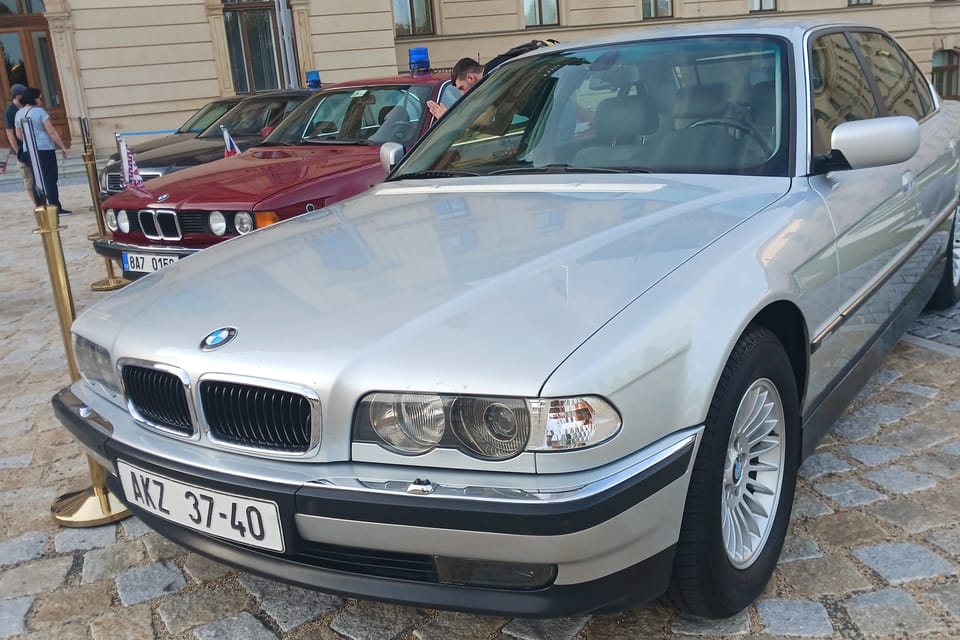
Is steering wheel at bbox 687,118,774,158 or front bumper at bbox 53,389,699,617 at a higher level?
steering wheel at bbox 687,118,774,158

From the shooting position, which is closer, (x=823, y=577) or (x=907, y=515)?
(x=823, y=577)

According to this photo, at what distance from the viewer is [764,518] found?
237cm

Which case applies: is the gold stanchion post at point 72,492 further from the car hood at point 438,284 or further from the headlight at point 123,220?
the headlight at point 123,220

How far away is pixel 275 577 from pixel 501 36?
69.9 ft

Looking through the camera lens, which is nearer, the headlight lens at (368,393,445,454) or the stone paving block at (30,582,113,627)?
the headlight lens at (368,393,445,454)

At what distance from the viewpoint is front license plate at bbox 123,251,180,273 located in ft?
17.4

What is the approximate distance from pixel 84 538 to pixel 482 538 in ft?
6.21

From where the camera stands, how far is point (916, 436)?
129 inches

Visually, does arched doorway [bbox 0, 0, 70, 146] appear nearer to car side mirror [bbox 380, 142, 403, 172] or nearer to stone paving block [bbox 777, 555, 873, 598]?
car side mirror [bbox 380, 142, 403, 172]

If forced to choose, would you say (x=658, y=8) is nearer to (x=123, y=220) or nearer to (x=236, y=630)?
(x=123, y=220)

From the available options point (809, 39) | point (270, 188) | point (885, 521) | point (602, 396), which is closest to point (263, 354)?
point (602, 396)

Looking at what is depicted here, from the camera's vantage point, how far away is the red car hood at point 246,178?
5.12 metres

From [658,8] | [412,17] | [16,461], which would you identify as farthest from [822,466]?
[658,8]

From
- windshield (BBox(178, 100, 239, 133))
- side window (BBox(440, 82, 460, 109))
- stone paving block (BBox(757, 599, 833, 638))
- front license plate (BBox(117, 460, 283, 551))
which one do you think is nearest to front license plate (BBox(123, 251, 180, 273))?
side window (BBox(440, 82, 460, 109))
